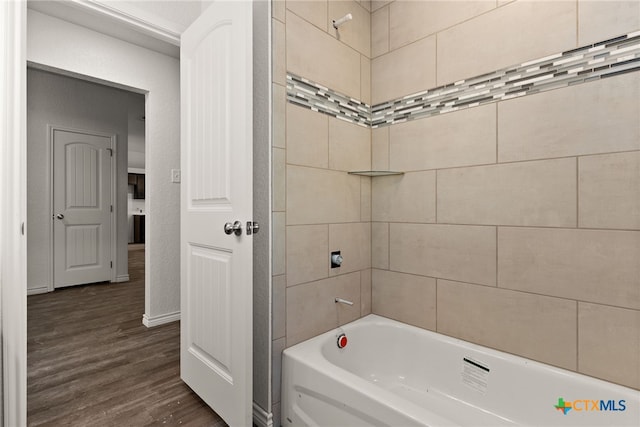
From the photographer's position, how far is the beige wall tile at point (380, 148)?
79.7 inches

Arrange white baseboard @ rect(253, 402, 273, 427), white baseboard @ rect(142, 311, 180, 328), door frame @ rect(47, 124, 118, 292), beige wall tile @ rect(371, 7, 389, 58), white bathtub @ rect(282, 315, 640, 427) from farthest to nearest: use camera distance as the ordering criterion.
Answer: door frame @ rect(47, 124, 118, 292)
white baseboard @ rect(142, 311, 180, 328)
beige wall tile @ rect(371, 7, 389, 58)
white baseboard @ rect(253, 402, 273, 427)
white bathtub @ rect(282, 315, 640, 427)

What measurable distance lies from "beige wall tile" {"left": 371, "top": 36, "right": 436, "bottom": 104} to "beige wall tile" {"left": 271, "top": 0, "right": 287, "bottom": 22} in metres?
0.72

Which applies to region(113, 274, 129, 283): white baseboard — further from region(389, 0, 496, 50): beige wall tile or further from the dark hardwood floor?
region(389, 0, 496, 50): beige wall tile

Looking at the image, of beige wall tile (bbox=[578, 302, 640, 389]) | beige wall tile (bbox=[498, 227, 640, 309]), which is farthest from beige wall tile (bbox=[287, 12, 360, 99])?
beige wall tile (bbox=[578, 302, 640, 389])

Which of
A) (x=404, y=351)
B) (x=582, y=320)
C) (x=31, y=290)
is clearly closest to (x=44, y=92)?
(x=31, y=290)

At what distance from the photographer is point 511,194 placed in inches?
60.2

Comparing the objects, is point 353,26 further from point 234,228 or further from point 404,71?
point 234,228

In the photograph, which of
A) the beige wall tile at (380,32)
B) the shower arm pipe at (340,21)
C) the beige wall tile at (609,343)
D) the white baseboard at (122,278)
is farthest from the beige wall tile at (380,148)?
the white baseboard at (122,278)

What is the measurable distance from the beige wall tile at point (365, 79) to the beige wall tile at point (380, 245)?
804 millimetres

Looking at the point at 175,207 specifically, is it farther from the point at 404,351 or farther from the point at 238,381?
the point at 404,351

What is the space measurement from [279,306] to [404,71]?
4.97 feet

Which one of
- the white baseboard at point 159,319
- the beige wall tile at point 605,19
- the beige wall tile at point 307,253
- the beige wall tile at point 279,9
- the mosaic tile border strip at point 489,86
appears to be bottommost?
the white baseboard at point 159,319

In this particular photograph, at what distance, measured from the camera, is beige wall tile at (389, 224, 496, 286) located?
162 centimetres

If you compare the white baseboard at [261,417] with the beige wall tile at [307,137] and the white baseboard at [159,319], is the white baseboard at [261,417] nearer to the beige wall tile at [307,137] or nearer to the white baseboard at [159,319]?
the beige wall tile at [307,137]
